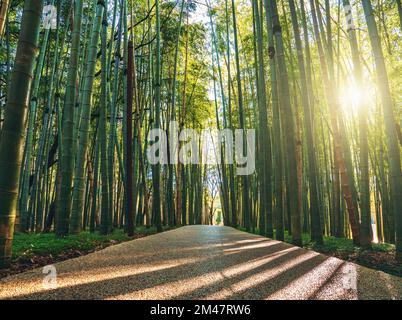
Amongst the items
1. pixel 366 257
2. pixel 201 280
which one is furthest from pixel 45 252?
pixel 366 257

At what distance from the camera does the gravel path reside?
3.78 feet

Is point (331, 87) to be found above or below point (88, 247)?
above

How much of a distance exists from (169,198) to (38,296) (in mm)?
6116

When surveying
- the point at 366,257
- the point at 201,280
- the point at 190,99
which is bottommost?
Answer: the point at 366,257

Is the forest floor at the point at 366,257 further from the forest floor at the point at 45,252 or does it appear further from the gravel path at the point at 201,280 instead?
the forest floor at the point at 45,252

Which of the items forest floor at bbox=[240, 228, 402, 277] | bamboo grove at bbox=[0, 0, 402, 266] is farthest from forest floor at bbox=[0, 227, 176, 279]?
forest floor at bbox=[240, 228, 402, 277]

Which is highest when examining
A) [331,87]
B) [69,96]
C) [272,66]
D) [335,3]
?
[335,3]

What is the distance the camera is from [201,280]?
1.40m

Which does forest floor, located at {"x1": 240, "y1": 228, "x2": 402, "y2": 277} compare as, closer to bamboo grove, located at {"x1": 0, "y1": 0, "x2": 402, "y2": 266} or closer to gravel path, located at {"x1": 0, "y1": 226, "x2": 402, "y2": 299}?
bamboo grove, located at {"x1": 0, "y1": 0, "x2": 402, "y2": 266}

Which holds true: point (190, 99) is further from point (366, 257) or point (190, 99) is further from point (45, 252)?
point (45, 252)

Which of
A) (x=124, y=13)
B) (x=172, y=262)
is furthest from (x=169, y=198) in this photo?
(x=172, y=262)
